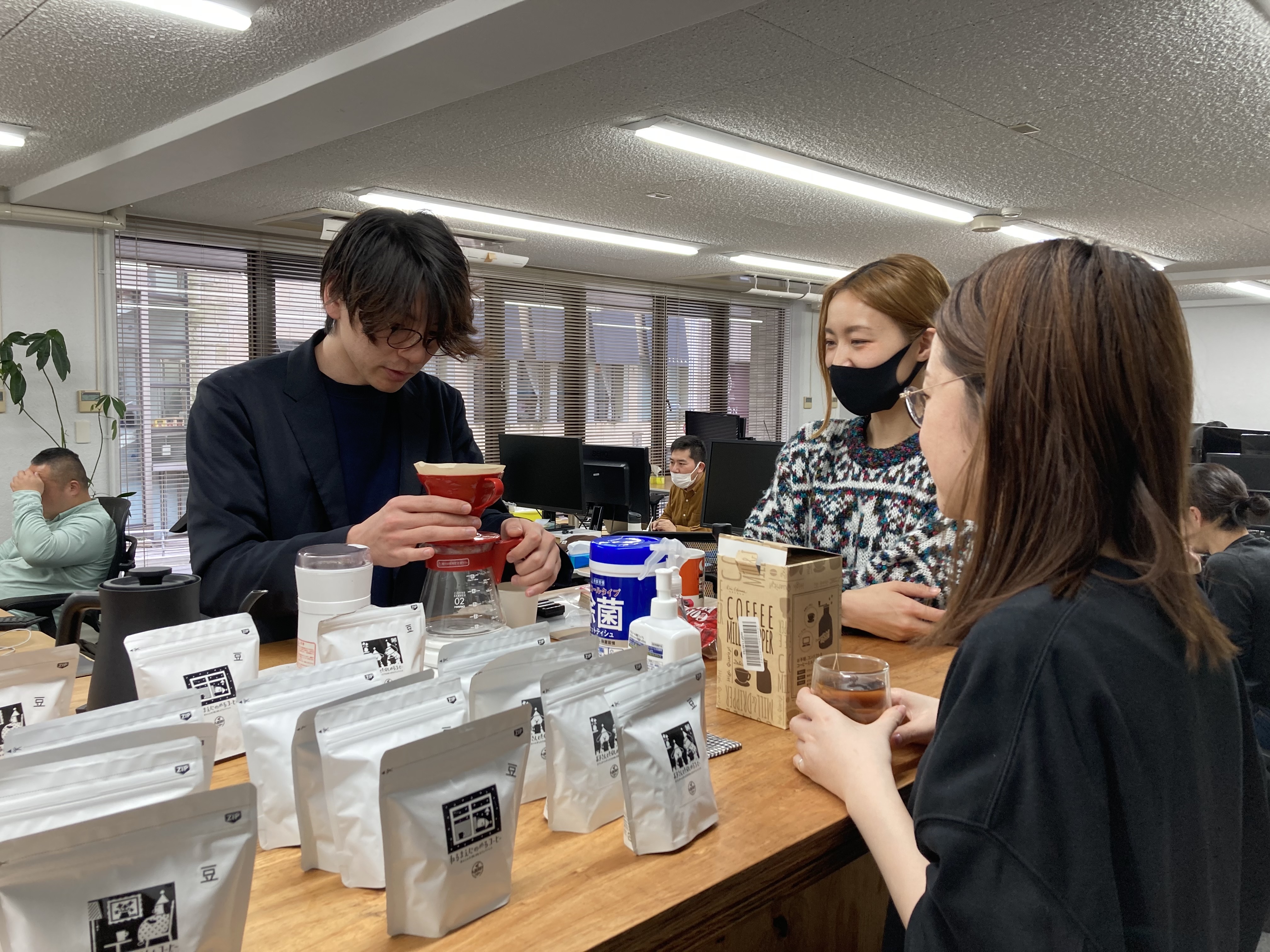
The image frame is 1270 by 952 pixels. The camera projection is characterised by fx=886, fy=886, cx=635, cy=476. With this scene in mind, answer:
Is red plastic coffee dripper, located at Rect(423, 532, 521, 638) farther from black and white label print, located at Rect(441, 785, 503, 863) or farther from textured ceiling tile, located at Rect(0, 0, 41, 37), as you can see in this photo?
textured ceiling tile, located at Rect(0, 0, 41, 37)

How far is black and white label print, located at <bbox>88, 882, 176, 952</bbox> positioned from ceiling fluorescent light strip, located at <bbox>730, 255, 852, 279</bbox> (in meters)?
6.73

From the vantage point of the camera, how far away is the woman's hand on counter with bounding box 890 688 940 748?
3.48ft

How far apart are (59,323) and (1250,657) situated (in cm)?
598

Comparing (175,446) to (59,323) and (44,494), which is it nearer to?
(59,323)

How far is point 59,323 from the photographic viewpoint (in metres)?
5.21

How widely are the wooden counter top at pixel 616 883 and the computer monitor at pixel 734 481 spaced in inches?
137

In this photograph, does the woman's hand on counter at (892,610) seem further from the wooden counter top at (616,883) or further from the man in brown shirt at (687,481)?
the man in brown shirt at (687,481)

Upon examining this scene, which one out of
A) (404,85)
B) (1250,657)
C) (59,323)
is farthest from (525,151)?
(1250,657)

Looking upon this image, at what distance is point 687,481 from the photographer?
5.71 metres

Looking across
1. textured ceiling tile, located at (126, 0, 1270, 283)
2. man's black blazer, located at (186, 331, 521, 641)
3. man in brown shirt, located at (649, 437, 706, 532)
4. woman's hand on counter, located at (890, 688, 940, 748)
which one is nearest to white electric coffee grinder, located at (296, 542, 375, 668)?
man's black blazer, located at (186, 331, 521, 641)

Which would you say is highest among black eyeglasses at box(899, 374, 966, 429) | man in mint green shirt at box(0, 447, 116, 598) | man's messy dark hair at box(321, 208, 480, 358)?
man's messy dark hair at box(321, 208, 480, 358)

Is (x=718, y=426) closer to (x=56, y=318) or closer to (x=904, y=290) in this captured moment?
(x=56, y=318)

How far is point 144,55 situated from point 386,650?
302 cm

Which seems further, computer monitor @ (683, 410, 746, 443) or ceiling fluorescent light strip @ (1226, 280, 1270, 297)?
ceiling fluorescent light strip @ (1226, 280, 1270, 297)
